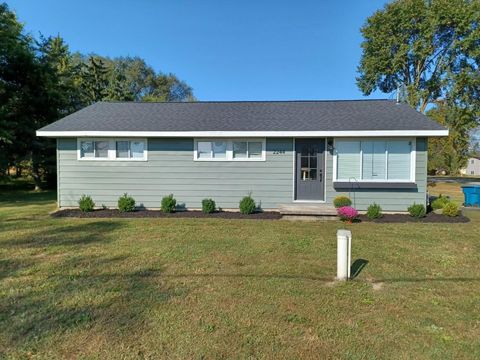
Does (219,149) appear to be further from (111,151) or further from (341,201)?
(341,201)

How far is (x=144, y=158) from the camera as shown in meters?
9.67

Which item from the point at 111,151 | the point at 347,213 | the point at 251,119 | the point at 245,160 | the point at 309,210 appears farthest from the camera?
the point at 251,119

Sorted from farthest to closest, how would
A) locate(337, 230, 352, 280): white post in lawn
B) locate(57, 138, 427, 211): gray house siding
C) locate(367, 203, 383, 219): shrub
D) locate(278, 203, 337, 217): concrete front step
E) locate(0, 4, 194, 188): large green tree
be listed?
locate(0, 4, 194, 188): large green tree, locate(57, 138, 427, 211): gray house siding, locate(278, 203, 337, 217): concrete front step, locate(367, 203, 383, 219): shrub, locate(337, 230, 352, 280): white post in lawn

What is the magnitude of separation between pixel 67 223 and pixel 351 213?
7.37 meters

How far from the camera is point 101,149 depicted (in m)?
9.76

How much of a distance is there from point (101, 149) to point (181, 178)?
108 inches

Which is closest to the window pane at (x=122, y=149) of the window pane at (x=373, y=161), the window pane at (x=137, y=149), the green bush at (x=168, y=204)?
the window pane at (x=137, y=149)

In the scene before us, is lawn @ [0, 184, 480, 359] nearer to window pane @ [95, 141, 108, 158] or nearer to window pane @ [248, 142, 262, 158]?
window pane @ [248, 142, 262, 158]

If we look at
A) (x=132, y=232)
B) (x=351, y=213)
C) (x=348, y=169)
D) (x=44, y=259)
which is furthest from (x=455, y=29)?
(x=44, y=259)

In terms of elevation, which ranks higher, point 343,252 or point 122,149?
point 122,149

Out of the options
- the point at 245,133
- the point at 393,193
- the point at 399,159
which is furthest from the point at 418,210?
the point at 245,133

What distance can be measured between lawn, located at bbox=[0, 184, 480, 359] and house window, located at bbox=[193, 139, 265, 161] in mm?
3572

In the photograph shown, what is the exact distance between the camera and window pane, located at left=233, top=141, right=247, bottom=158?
31.2ft

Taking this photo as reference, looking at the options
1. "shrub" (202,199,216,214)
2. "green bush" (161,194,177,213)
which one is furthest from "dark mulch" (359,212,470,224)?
"green bush" (161,194,177,213)
